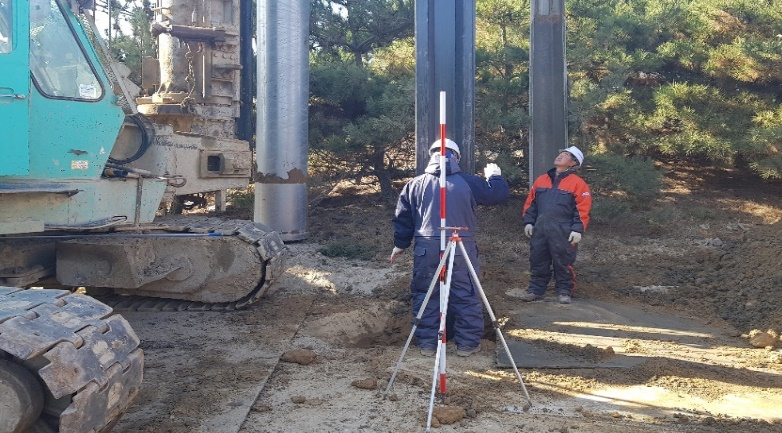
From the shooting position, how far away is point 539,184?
24.7ft

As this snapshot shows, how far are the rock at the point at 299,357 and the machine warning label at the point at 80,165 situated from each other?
6.29 feet

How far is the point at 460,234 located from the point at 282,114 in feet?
14.8

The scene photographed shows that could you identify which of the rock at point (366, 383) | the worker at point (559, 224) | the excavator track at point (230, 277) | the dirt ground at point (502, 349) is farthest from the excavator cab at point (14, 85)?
the worker at point (559, 224)

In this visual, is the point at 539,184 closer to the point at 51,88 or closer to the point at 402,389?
the point at 402,389

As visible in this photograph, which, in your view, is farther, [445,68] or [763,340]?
[445,68]

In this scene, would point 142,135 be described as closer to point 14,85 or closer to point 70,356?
point 14,85

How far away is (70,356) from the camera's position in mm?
3186

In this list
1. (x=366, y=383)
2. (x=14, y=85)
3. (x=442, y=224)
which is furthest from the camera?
(x=442, y=224)

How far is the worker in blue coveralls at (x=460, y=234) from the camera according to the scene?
559 cm

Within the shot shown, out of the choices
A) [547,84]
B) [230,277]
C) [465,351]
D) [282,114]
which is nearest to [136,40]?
[282,114]

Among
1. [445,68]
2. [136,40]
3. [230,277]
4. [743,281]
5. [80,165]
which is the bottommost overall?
[743,281]

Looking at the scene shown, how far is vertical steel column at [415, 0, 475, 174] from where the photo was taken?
7.32 m

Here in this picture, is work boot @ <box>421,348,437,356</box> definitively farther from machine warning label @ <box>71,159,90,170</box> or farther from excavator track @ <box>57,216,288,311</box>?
machine warning label @ <box>71,159,90,170</box>

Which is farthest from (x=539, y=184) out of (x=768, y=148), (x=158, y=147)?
(x=768, y=148)
